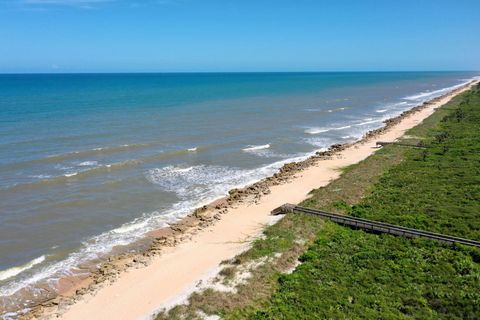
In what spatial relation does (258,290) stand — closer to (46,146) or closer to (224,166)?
(224,166)

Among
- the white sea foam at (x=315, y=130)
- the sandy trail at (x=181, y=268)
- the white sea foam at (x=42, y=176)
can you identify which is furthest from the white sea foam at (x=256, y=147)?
the white sea foam at (x=42, y=176)

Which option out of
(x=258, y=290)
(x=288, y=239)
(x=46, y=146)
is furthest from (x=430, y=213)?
(x=46, y=146)

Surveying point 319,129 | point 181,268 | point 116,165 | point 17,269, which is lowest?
point 17,269

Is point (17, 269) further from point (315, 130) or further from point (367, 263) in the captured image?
point (315, 130)

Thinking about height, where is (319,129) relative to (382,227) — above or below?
below

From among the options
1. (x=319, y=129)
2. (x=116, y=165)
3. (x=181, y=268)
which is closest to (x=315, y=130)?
(x=319, y=129)

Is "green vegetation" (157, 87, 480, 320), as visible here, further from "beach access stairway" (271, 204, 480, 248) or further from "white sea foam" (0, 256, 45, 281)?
"white sea foam" (0, 256, 45, 281)

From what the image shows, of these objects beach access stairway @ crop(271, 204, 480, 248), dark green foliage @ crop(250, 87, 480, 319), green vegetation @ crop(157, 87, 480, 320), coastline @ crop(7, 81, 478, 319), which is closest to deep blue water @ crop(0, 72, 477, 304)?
coastline @ crop(7, 81, 478, 319)

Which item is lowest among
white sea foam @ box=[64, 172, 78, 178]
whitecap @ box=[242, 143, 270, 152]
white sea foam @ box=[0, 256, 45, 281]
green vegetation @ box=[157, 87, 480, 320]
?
white sea foam @ box=[0, 256, 45, 281]

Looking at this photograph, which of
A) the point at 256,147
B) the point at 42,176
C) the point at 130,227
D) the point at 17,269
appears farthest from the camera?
the point at 256,147
